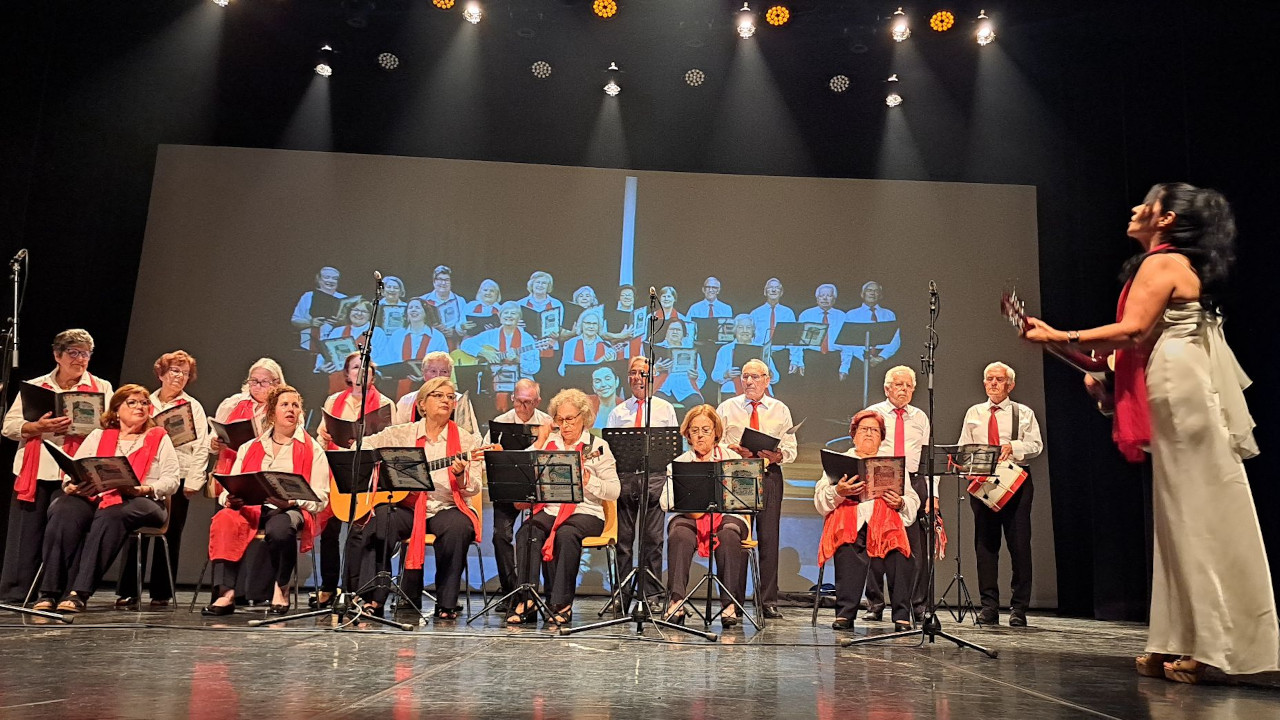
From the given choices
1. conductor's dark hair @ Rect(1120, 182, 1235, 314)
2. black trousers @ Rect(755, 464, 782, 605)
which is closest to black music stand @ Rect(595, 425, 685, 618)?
black trousers @ Rect(755, 464, 782, 605)

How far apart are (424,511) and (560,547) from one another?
823 millimetres

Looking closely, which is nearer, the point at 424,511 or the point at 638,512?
the point at 424,511

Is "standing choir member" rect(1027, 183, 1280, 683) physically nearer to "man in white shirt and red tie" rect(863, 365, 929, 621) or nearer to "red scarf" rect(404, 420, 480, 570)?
"man in white shirt and red tie" rect(863, 365, 929, 621)

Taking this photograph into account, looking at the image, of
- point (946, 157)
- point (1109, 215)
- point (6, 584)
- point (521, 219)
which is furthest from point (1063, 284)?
point (6, 584)

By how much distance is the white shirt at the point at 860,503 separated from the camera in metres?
5.73

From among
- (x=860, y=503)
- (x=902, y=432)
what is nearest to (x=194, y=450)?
(x=860, y=503)

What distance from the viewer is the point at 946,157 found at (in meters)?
8.60

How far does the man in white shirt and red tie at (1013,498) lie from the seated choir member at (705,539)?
197 cm

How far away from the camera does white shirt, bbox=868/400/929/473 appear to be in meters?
6.35

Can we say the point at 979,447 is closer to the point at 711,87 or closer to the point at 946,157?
the point at 946,157

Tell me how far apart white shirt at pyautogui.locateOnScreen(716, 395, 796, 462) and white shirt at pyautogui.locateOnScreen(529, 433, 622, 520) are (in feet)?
4.10

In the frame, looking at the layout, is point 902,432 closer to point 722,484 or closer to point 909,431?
point 909,431

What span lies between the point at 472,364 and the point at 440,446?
249 cm

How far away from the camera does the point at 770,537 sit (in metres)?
6.66
